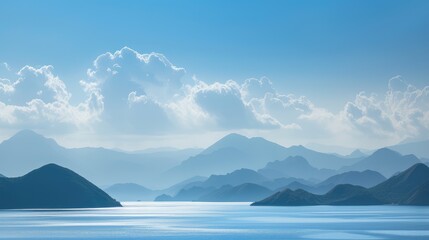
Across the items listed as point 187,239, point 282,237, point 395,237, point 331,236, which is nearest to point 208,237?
point 187,239

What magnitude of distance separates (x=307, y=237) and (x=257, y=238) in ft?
50.2

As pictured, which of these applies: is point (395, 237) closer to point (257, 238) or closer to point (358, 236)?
point (358, 236)

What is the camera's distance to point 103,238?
197875 millimetres

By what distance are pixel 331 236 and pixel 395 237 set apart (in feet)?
59.8

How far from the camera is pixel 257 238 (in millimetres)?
193625

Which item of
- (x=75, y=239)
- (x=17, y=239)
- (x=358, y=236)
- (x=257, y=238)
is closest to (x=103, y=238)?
(x=75, y=239)

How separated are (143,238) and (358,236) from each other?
62360 millimetres

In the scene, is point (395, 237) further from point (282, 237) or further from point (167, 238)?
point (167, 238)

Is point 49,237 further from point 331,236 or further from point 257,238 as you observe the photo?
point 331,236

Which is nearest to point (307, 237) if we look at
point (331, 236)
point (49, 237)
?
point (331, 236)

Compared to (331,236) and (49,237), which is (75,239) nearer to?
(49,237)

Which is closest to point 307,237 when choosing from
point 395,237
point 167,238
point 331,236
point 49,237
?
point 331,236

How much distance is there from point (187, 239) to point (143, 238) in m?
13.4

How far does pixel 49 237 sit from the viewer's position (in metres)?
199
